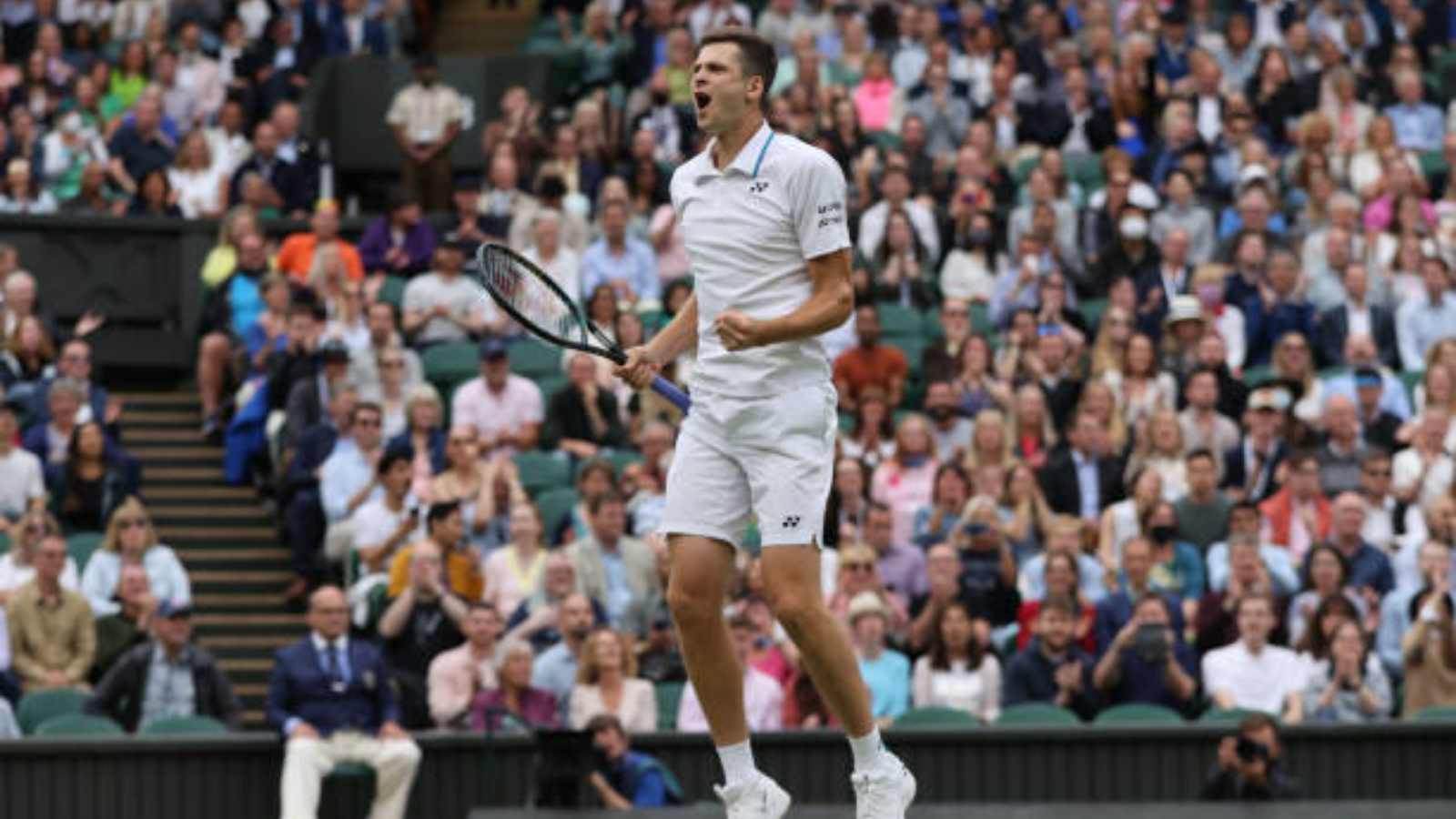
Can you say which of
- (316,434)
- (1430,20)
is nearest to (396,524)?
(316,434)

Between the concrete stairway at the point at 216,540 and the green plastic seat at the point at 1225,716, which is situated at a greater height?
the concrete stairway at the point at 216,540

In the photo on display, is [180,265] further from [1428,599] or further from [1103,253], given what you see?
[1428,599]

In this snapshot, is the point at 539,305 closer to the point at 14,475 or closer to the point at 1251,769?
the point at 1251,769

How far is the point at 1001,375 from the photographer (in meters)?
19.0

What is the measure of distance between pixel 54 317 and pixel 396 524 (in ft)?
17.7

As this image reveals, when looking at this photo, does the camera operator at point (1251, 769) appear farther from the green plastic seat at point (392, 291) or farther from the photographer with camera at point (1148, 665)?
the green plastic seat at point (392, 291)

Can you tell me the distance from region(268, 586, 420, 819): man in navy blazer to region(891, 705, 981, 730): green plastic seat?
238cm

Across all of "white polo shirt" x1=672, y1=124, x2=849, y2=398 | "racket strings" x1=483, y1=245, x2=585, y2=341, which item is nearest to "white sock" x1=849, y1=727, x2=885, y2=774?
"white polo shirt" x1=672, y1=124, x2=849, y2=398

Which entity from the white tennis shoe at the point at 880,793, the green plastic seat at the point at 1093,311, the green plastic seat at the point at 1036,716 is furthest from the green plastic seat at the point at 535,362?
the white tennis shoe at the point at 880,793

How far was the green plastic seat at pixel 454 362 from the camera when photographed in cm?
1920

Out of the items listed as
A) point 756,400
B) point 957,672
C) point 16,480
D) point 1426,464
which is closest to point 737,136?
point 756,400

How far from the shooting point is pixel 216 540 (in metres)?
19.3

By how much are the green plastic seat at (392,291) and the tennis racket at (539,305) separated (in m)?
10.3

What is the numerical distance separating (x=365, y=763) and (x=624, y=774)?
1.48m
